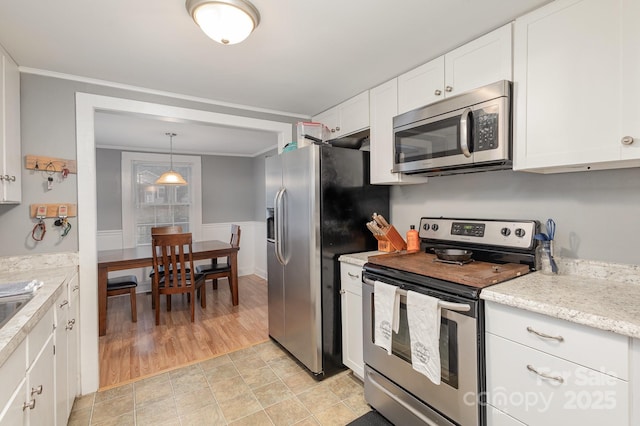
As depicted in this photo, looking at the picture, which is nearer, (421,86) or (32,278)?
(32,278)

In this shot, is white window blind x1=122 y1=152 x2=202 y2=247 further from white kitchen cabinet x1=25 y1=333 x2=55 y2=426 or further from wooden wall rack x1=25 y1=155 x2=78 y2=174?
white kitchen cabinet x1=25 y1=333 x2=55 y2=426

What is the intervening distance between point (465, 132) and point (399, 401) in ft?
5.04

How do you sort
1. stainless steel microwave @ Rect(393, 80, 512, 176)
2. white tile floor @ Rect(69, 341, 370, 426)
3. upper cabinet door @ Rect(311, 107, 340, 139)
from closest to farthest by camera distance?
1. stainless steel microwave @ Rect(393, 80, 512, 176)
2. white tile floor @ Rect(69, 341, 370, 426)
3. upper cabinet door @ Rect(311, 107, 340, 139)

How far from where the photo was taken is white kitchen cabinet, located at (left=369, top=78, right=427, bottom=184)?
2.23 meters

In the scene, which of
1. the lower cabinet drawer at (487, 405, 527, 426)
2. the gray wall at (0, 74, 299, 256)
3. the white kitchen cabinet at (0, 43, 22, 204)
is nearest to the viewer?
the lower cabinet drawer at (487, 405, 527, 426)

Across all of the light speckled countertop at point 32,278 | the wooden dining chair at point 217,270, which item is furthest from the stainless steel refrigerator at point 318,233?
the wooden dining chair at point 217,270

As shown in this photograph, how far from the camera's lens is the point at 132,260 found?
3.40 metres

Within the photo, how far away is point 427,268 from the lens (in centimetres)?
169

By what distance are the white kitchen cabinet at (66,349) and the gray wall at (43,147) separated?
1.13 feet

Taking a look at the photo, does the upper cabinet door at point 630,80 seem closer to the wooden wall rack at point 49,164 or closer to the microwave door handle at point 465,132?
the microwave door handle at point 465,132

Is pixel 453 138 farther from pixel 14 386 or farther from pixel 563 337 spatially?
pixel 14 386

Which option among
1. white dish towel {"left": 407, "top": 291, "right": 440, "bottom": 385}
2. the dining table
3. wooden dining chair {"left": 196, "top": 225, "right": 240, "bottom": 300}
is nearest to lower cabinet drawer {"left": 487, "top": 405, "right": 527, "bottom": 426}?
white dish towel {"left": 407, "top": 291, "right": 440, "bottom": 385}

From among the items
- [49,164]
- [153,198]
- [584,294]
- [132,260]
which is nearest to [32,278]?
[49,164]

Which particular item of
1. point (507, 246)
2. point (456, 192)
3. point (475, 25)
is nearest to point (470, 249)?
point (507, 246)
